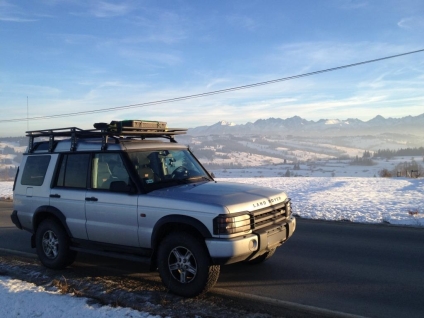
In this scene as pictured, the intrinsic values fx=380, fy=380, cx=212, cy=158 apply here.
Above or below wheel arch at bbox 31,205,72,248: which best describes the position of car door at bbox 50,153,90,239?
above

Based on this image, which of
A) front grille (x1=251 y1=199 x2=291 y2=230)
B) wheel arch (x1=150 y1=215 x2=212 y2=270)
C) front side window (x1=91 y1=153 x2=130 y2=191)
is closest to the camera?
wheel arch (x1=150 y1=215 x2=212 y2=270)

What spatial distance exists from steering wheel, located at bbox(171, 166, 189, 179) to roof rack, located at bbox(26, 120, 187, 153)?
2.76 ft

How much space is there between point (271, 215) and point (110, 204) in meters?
2.32

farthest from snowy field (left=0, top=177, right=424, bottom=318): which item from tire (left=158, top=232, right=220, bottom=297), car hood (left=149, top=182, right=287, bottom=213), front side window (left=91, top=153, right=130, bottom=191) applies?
front side window (left=91, top=153, right=130, bottom=191)

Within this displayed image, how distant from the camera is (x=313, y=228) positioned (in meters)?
9.85

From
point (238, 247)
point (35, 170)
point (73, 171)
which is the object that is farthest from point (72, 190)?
point (238, 247)

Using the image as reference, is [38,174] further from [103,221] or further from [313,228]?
[313,228]

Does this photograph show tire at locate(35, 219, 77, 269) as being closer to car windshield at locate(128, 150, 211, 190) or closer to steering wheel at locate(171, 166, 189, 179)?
car windshield at locate(128, 150, 211, 190)

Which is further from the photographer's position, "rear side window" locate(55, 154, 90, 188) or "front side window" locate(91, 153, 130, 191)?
"rear side window" locate(55, 154, 90, 188)

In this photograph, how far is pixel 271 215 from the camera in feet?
17.4

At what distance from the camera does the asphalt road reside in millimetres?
4805

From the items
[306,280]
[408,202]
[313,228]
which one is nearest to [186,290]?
[306,280]

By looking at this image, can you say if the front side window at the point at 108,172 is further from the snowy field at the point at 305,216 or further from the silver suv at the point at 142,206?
the snowy field at the point at 305,216

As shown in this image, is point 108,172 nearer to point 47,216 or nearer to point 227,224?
point 47,216
